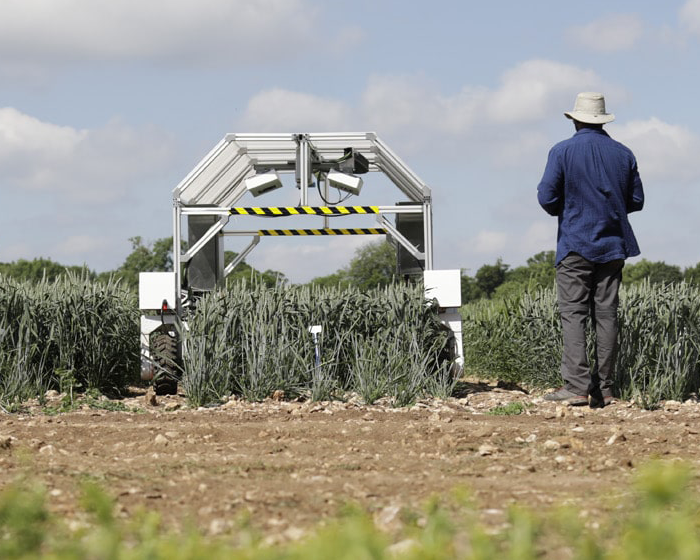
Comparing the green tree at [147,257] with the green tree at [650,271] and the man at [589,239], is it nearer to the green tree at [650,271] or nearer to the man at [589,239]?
the green tree at [650,271]

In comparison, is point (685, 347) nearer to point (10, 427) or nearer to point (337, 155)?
point (337, 155)

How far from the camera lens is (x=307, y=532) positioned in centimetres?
266

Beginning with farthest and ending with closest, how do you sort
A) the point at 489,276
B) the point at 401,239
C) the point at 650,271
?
the point at 650,271
the point at 489,276
the point at 401,239

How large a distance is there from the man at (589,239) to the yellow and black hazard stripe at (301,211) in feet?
6.22

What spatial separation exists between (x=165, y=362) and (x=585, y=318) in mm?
3293

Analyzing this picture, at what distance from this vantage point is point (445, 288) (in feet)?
26.3

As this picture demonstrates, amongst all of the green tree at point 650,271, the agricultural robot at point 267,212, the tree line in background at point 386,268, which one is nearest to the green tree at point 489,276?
the tree line in background at point 386,268

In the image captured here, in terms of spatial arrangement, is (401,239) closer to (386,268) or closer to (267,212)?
(267,212)

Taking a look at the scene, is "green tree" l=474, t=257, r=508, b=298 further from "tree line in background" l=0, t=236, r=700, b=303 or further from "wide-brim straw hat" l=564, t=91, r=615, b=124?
"wide-brim straw hat" l=564, t=91, r=615, b=124

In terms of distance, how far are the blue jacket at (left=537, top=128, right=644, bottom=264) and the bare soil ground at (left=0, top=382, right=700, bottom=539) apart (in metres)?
1.19

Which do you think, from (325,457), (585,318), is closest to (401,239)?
(585,318)

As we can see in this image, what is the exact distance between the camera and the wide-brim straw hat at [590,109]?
7.45 meters

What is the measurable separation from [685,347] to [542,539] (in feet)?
17.6

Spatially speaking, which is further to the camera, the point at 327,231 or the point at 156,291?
the point at 327,231
